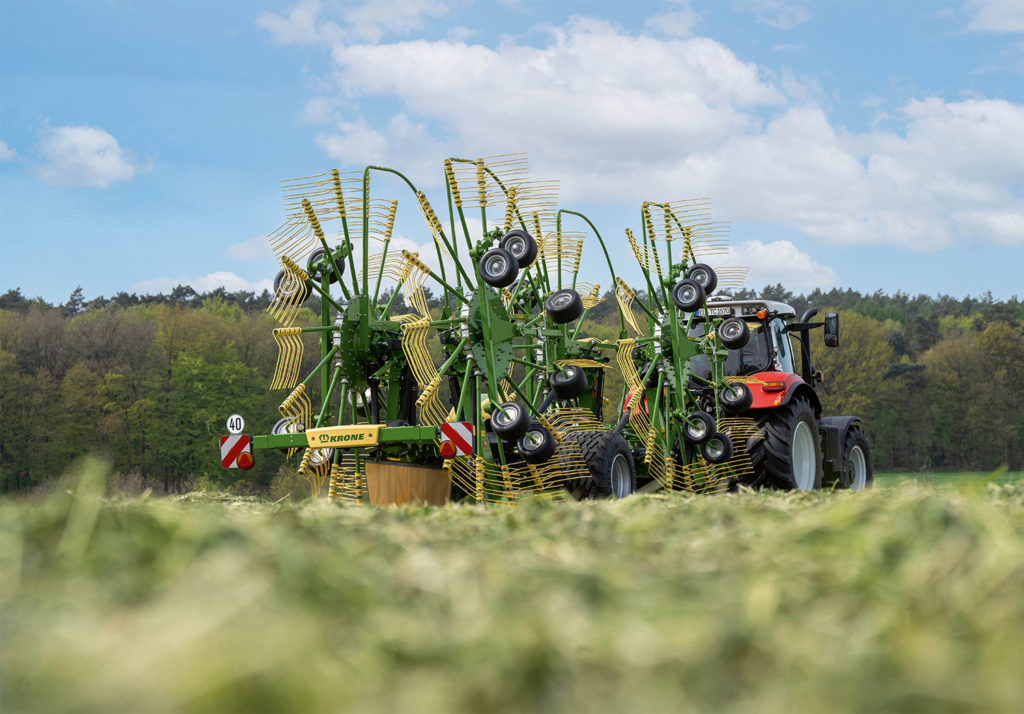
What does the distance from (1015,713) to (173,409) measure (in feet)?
126

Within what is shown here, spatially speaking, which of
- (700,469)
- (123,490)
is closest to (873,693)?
(123,490)

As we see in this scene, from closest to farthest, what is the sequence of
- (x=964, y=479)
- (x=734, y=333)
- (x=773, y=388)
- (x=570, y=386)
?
(x=964, y=479)
(x=570, y=386)
(x=734, y=333)
(x=773, y=388)

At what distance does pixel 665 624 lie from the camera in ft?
5.01

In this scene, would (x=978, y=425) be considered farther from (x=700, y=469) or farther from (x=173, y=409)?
(x=700, y=469)

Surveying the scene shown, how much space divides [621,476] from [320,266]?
3.06 m

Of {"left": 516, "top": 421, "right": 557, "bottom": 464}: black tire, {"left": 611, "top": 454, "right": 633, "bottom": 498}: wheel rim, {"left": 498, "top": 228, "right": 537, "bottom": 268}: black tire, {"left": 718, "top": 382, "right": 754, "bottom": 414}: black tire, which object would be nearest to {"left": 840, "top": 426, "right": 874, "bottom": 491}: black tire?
{"left": 718, "top": 382, "right": 754, "bottom": 414}: black tire

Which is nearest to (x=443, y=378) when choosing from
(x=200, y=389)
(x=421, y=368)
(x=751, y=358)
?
(x=421, y=368)

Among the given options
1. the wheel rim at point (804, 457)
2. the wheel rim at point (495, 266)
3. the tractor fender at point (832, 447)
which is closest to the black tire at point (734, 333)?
the wheel rim at point (804, 457)

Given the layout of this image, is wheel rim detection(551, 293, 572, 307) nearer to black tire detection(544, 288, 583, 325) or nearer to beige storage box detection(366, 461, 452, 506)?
Answer: black tire detection(544, 288, 583, 325)

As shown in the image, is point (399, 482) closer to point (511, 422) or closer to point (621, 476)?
point (511, 422)

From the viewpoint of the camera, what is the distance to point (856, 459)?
12461mm

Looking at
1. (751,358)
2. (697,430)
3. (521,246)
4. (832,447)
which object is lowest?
(832,447)

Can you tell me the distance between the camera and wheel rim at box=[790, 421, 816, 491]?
34.9ft

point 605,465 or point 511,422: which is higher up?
point 511,422
